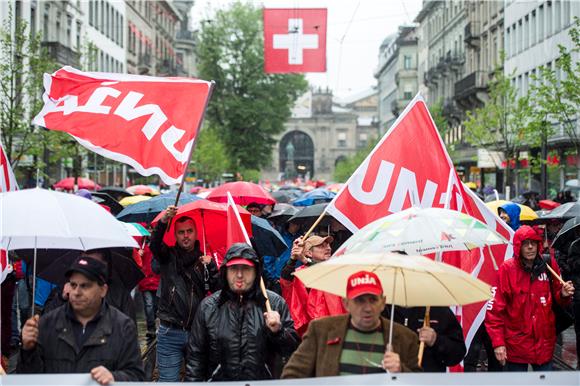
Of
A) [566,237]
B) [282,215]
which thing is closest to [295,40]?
[282,215]

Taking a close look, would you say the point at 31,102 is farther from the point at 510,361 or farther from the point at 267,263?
the point at 510,361

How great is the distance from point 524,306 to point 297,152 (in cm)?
15129

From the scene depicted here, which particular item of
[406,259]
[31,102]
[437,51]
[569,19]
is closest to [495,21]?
[569,19]

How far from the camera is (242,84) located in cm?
7031

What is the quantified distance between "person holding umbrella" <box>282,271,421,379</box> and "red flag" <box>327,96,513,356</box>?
2.53 metres

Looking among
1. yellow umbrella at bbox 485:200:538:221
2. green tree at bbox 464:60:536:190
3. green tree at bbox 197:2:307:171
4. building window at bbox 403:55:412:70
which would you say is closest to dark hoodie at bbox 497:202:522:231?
yellow umbrella at bbox 485:200:538:221

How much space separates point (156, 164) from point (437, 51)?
249 ft

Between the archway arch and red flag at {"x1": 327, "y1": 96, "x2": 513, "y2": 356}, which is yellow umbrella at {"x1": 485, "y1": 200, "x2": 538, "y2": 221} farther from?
the archway arch

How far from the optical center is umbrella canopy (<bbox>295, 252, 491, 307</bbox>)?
544 cm

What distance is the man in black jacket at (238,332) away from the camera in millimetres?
6750

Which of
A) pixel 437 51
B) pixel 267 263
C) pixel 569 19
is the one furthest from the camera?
pixel 437 51

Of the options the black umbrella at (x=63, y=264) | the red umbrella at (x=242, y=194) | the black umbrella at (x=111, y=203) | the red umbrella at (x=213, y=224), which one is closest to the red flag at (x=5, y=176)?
the black umbrella at (x=63, y=264)

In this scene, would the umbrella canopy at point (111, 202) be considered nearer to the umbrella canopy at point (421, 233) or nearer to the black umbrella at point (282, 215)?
the black umbrella at point (282, 215)

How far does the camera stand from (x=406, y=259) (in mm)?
5457
